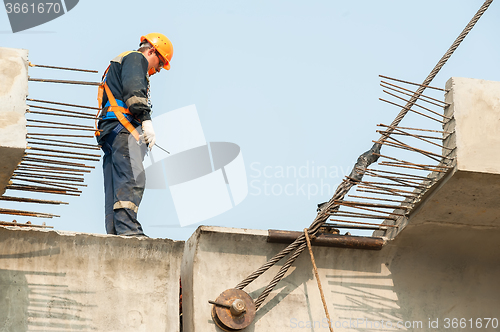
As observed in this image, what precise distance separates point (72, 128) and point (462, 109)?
145 inches

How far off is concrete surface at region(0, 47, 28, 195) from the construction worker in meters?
1.45

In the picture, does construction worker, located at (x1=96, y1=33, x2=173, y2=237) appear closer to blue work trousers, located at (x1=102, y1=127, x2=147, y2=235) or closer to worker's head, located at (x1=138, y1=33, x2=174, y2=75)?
blue work trousers, located at (x1=102, y1=127, x2=147, y2=235)

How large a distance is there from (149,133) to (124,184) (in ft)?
1.95

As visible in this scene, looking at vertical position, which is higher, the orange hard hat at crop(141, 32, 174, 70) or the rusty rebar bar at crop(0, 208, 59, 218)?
the orange hard hat at crop(141, 32, 174, 70)

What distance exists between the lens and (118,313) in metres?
7.29

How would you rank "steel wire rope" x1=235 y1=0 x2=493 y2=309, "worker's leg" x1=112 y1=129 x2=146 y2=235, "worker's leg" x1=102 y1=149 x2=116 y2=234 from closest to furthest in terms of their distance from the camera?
"steel wire rope" x1=235 y1=0 x2=493 y2=309, "worker's leg" x1=112 y1=129 x2=146 y2=235, "worker's leg" x1=102 y1=149 x2=116 y2=234

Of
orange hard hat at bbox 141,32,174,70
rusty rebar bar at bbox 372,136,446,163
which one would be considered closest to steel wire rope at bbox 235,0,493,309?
rusty rebar bar at bbox 372,136,446,163

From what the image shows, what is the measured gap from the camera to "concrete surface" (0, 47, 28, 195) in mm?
6270

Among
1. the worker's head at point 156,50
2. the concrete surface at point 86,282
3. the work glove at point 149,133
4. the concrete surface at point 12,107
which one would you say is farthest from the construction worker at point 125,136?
the concrete surface at point 12,107

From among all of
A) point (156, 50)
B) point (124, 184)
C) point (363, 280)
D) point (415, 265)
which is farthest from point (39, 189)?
point (415, 265)

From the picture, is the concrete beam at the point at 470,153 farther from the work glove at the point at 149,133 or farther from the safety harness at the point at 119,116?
the safety harness at the point at 119,116

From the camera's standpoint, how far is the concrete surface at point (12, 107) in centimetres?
627

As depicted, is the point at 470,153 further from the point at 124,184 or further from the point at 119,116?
the point at 119,116

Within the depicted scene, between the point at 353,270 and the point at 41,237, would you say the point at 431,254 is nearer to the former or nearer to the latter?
the point at 353,270
